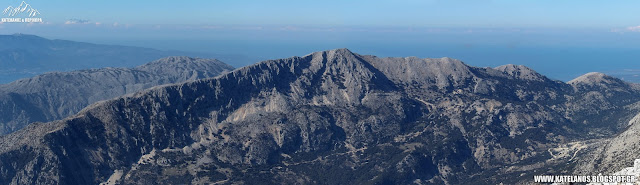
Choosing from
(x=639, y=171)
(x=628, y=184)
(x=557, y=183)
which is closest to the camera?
(x=628, y=184)

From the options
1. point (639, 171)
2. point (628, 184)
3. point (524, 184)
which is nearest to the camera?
point (628, 184)

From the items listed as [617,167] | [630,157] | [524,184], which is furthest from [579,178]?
[524,184]

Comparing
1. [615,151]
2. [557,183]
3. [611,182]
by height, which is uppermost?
[611,182]

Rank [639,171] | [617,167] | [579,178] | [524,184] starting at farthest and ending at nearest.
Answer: [524,184] → [617,167] → [579,178] → [639,171]

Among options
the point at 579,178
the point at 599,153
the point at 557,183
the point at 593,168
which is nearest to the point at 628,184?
the point at 557,183

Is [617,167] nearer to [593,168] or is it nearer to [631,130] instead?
[593,168]

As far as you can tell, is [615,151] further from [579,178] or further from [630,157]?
[579,178]

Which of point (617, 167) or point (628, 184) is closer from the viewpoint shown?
point (628, 184)

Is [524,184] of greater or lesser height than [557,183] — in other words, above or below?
below

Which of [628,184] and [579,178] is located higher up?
[628,184]
